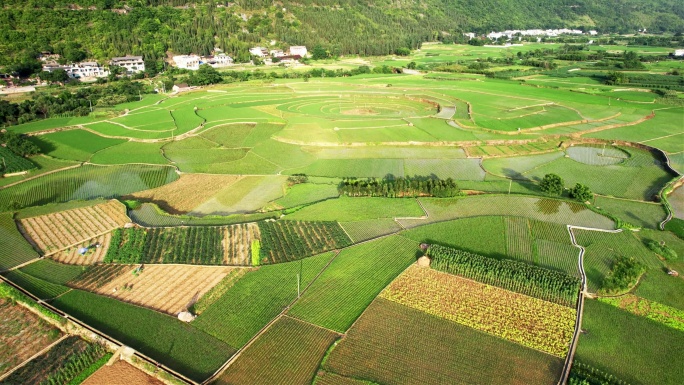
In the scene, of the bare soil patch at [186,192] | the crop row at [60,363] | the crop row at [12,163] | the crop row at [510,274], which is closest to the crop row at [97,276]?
the crop row at [60,363]

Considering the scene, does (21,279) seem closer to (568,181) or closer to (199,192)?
(199,192)

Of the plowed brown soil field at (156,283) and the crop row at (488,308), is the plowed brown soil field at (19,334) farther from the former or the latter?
the crop row at (488,308)

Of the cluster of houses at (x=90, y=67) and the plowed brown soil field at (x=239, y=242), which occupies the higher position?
the cluster of houses at (x=90, y=67)

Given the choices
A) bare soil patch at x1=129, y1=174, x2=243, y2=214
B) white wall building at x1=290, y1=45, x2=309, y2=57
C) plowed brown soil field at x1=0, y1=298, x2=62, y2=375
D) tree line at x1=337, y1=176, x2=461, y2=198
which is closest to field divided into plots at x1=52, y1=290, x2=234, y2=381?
plowed brown soil field at x1=0, y1=298, x2=62, y2=375

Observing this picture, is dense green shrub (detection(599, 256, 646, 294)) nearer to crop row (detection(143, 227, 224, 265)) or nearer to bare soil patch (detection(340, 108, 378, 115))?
crop row (detection(143, 227, 224, 265))

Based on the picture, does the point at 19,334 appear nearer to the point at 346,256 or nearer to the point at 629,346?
the point at 346,256


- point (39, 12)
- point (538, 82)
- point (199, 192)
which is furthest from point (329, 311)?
point (39, 12)

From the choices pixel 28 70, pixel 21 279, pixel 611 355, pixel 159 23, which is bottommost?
pixel 611 355
